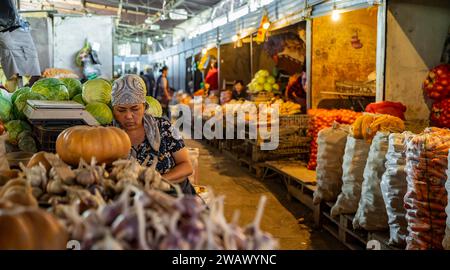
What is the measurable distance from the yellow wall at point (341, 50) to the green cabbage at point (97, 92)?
470cm

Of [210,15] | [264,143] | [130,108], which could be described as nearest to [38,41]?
[264,143]

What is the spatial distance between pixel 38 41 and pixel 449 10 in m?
8.15

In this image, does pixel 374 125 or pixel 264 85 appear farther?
pixel 264 85

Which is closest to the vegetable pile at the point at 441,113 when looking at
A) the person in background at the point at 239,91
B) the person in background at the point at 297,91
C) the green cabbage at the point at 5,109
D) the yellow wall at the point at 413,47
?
the yellow wall at the point at 413,47

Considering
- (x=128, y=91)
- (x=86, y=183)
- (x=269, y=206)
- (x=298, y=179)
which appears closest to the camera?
(x=86, y=183)

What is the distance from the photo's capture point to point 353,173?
499cm

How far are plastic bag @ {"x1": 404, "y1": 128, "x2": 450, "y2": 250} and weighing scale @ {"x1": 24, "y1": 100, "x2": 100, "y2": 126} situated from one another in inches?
102

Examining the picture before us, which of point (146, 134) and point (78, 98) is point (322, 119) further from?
point (146, 134)

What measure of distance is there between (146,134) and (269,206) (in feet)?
13.6

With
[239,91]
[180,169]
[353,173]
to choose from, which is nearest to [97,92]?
[180,169]

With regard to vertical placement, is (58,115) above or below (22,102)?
below

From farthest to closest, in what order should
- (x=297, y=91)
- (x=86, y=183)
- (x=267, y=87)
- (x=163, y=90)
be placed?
(x=163, y=90) < (x=267, y=87) < (x=297, y=91) < (x=86, y=183)

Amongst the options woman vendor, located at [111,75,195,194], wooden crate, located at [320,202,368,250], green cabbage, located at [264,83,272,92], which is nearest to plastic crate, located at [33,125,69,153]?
woman vendor, located at [111,75,195,194]
